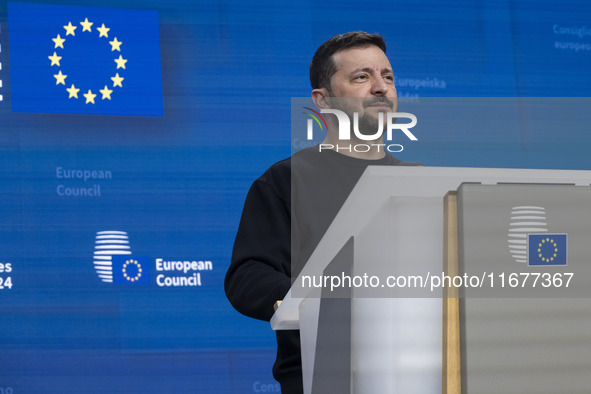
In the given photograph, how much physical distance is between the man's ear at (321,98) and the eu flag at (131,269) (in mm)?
997

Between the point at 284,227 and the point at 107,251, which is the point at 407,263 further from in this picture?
the point at 107,251

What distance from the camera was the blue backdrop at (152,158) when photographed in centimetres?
204

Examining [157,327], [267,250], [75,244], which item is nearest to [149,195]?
[75,244]

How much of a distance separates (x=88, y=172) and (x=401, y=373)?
1853 millimetres

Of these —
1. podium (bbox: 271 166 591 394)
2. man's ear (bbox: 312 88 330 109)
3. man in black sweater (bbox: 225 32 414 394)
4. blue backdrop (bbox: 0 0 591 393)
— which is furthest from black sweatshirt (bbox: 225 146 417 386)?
blue backdrop (bbox: 0 0 591 393)

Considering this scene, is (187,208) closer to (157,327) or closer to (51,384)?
(157,327)

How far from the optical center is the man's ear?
1342 mm

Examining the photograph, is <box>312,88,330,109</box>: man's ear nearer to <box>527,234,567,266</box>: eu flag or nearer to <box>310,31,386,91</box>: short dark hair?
<box>310,31,386,91</box>: short dark hair

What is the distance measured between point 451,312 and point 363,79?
0.95m

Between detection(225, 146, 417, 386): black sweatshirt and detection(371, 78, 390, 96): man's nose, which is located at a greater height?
detection(371, 78, 390, 96): man's nose

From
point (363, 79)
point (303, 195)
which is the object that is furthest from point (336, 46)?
point (303, 195)

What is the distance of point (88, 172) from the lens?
209cm

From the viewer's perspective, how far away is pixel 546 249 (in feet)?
1.32

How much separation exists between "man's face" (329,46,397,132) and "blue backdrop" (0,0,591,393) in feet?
2.90
